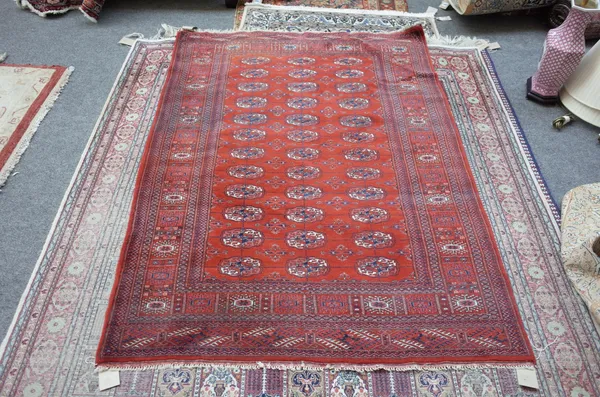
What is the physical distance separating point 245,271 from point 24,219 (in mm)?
795

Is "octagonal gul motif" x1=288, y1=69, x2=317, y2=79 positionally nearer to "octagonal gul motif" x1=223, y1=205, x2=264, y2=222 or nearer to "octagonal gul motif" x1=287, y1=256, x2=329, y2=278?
"octagonal gul motif" x1=223, y1=205, x2=264, y2=222

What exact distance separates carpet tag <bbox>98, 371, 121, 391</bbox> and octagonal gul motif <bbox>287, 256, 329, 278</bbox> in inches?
22.7

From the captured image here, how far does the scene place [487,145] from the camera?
2.30m

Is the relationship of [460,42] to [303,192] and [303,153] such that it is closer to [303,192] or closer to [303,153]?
[303,153]

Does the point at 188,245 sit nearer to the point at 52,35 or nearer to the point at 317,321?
the point at 317,321

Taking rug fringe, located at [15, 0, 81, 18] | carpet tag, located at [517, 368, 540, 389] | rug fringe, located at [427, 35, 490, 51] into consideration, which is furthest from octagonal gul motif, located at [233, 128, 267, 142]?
rug fringe, located at [15, 0, 81, 18]

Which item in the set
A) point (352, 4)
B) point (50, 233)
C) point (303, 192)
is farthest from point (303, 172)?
point (352, 4)

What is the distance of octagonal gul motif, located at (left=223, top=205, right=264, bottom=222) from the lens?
1.93 m

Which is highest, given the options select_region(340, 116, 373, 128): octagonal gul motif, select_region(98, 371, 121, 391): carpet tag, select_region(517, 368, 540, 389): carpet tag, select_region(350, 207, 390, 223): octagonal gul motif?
select_region(340, 116, 373, 128): octagonal gul motif

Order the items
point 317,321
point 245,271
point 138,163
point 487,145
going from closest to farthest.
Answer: point 317,321 → point 245,271 → point 138,163 → point 487,145

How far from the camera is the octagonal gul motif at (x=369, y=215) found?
1945 millimetres

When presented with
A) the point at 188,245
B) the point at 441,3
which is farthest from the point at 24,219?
the point at 441,3

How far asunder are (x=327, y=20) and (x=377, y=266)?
1.71 metres

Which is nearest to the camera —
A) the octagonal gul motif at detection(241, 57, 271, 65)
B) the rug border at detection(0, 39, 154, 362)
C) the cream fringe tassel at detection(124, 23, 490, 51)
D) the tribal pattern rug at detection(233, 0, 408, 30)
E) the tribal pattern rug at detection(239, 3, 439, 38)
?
the rug border at detection(0, 39, 154, 362)
